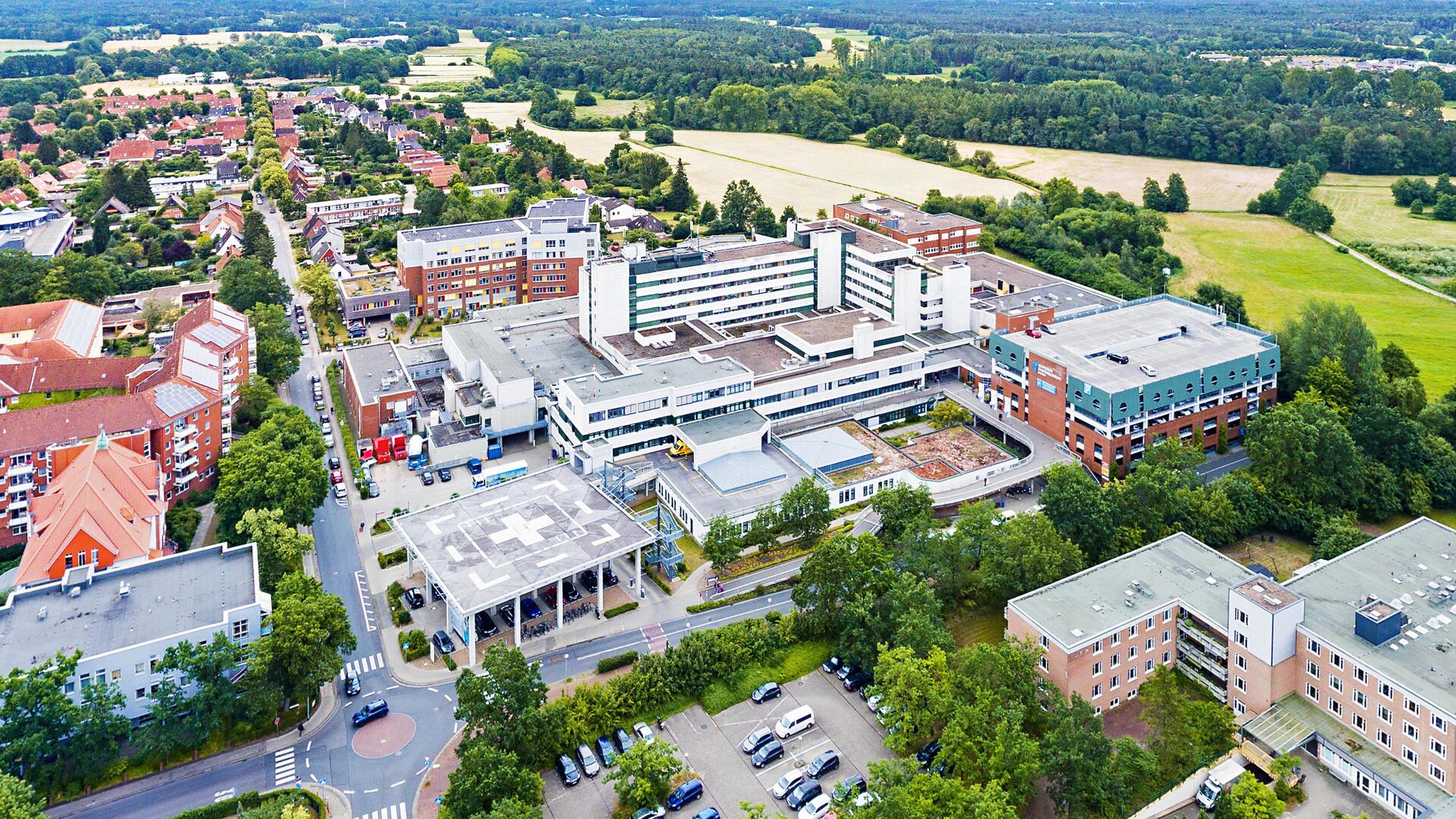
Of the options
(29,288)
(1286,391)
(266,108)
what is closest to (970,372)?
(1286,391)

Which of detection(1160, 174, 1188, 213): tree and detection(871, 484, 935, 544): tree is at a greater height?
detection(1160, 174, 1188, 213): tree

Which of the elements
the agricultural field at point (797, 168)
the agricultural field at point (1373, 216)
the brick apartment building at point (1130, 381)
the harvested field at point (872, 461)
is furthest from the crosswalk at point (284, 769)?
the agricultural field at point (1373, 216)

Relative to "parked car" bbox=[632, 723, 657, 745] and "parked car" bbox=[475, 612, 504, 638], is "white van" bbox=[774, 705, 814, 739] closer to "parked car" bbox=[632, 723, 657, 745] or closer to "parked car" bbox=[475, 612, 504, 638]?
"parked car" bbox=[632, 723, 657, 745]

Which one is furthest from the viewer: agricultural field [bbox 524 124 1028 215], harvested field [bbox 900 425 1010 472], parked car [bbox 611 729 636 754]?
agricultural field [bbox 524 124 1028 215]

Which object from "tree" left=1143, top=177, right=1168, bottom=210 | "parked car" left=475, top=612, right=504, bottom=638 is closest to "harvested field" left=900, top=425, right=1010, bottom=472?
"parked car" left=475, top=612, right=504, bottom=638

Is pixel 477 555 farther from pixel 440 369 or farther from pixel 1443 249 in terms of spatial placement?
pixel 1443 249

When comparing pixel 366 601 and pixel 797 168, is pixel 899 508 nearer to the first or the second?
pixel 366 601

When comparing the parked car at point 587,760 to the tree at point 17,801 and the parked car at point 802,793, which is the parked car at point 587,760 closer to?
the parked car at point 802,793
